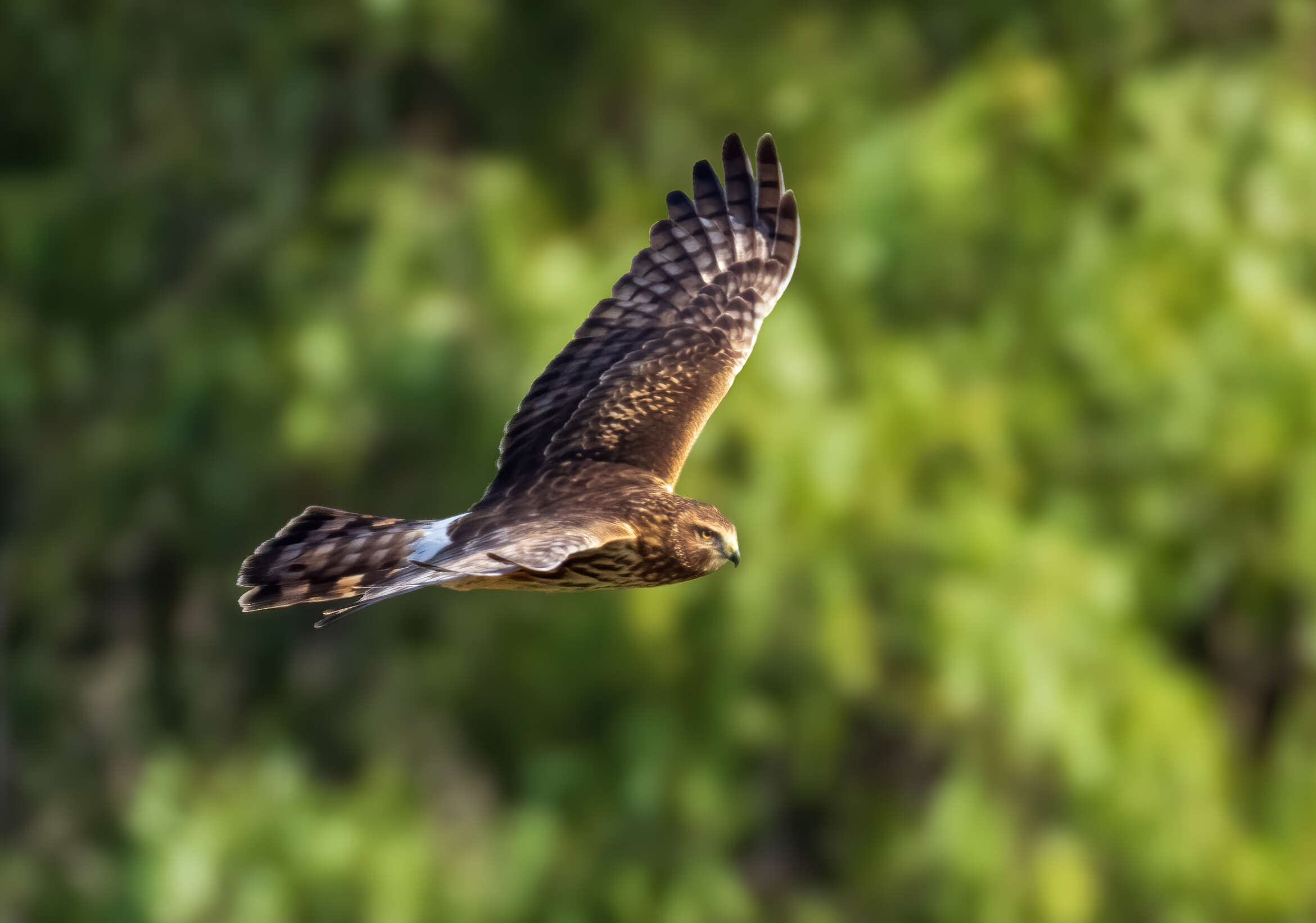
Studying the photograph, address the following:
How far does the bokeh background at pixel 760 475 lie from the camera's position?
29.0ft

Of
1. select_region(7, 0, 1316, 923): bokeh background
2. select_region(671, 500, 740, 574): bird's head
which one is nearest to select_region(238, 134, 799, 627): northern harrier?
select_region(671, 500, 740, 574): bird's head

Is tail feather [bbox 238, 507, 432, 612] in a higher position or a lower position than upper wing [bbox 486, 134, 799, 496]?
lower

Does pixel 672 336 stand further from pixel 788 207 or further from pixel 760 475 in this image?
pixel 760 475

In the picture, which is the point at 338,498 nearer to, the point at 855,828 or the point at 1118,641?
the point at 855,828

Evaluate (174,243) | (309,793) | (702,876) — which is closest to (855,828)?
(702,876)

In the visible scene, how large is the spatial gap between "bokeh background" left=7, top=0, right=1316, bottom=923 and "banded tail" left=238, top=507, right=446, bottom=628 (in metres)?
2.55

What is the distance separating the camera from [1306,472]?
891 centimetres

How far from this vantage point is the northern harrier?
5.28 meters

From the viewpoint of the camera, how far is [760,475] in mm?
8625

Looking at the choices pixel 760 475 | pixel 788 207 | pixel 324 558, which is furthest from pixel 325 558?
pixel 760 475

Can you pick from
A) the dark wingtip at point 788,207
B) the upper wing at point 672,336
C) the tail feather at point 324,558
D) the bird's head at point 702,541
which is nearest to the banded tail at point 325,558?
the tail feather at point 324,558

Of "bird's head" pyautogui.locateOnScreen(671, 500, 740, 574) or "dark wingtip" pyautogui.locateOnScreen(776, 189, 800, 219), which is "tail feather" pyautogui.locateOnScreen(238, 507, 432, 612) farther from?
"dark wingtip" pyautogui.locateOnScreen(776, 189, 800, 219)

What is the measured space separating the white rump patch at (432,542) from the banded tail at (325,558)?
0.4 inches

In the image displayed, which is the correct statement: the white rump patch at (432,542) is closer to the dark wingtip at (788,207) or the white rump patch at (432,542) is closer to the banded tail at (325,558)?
the banded tail at (325,558)
